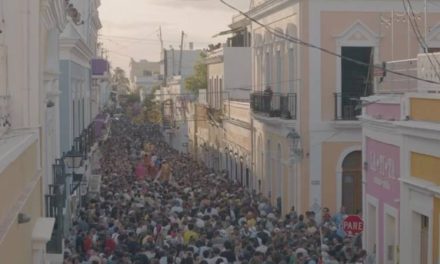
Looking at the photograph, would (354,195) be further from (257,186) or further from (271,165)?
(257,186)

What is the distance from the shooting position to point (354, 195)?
2712 centimetres

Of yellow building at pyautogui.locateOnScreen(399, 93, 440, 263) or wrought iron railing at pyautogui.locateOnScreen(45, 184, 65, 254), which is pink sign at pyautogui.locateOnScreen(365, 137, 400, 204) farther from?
wrought iron railing at pyautogui.locateOnScreen(45, 184, 65, 254)

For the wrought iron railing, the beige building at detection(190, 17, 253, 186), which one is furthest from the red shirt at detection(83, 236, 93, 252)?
the beige building at detection(190, 17, 253, 186)

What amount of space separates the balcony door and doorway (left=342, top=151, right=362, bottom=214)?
1.13m

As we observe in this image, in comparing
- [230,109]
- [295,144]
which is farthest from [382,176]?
[230,109]

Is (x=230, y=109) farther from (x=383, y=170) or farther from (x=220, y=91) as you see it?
(x=383, y=170)

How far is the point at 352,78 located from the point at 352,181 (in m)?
2.71

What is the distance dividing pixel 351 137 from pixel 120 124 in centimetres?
6815

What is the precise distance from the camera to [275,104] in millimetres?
31000

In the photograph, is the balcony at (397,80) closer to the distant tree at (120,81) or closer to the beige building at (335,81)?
the beige building at (335,81)

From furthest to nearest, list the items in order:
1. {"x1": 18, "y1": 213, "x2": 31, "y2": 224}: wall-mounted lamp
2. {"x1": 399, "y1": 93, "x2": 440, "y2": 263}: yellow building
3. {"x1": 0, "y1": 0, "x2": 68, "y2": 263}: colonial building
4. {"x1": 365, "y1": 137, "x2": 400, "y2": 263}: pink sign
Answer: {"x1": 365, "y1": 137, "x2": 400, "y2": 263}: pink sign, {"x1": 399, "y1": 93, "x2": 440, "y2": 263}: yellow building, {"x1": 0, "y1": 0, "x2": 68, "y2": 263}: colonial building, {"x1": 18, "y1": 213, "x2": 31, "y2": 224}: wall-mounted lamp

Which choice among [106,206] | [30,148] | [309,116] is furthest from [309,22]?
[30,148]

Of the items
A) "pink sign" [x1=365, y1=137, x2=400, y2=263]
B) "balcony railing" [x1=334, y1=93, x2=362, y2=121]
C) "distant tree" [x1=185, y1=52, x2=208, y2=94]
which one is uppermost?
"distant tree" [x1=185, y1=52, x2=208, y2=94]

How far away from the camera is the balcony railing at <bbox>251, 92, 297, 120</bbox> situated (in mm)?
28234
